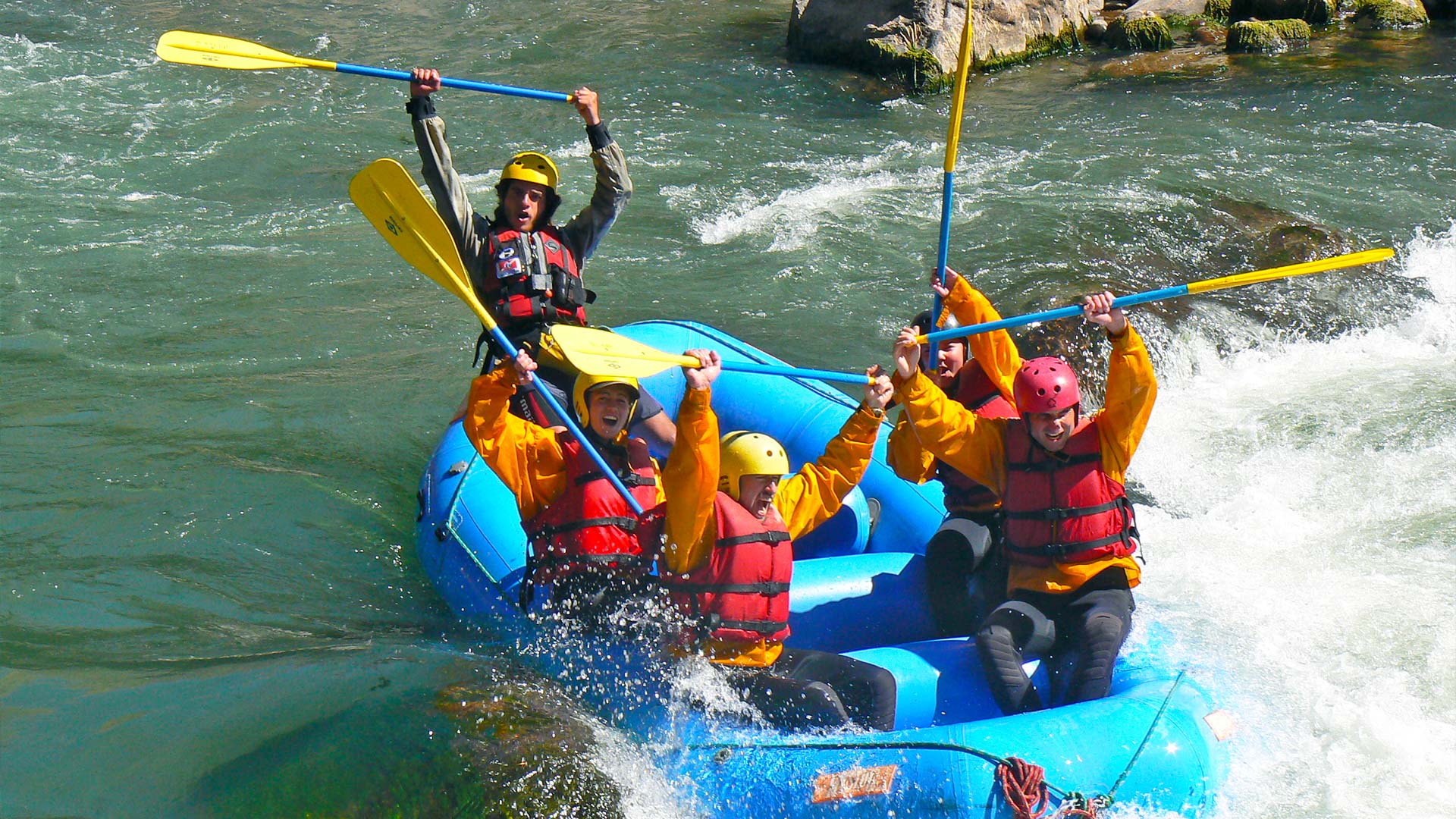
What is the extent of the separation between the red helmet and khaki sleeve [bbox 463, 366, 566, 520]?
145 cm

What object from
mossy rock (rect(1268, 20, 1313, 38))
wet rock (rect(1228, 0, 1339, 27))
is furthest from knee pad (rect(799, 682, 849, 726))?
wet rock (rect(1228, 0, 1339, 27))

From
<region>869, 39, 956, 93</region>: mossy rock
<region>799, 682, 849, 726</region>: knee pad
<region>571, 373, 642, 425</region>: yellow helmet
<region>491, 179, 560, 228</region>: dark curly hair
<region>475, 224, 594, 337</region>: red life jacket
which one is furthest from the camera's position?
<region>869, 39, 956, 93</region>: mossy rock

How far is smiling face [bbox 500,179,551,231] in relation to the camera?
15.9ft

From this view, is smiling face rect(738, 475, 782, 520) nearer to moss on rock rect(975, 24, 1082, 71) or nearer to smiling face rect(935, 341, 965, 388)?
smiling face rect(935, 341, 965, 388)

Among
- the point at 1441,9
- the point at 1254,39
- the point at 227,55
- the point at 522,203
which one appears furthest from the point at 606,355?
the point at 1441,9

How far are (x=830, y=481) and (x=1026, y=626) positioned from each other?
0.73 metres

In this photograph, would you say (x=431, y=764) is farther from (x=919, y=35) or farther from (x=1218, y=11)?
(x=1218, y=11)

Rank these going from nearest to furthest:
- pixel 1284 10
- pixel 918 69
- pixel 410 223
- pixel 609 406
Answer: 1. pixel 609 406
2. pixel 410 223
3. pixel 918 69
4. pixel 1284 10

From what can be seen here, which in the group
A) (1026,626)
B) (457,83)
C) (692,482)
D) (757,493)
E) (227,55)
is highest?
(227,55)

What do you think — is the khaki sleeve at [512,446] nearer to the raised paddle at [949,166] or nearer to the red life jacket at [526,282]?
the red life jacket at [526,282]

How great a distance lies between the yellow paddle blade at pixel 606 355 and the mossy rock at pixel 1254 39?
1133 centimetres

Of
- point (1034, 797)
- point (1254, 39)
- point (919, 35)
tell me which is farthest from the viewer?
point (1254, 39)

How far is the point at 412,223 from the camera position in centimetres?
444

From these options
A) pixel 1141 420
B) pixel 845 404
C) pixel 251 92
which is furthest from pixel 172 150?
pixel 1141 420
